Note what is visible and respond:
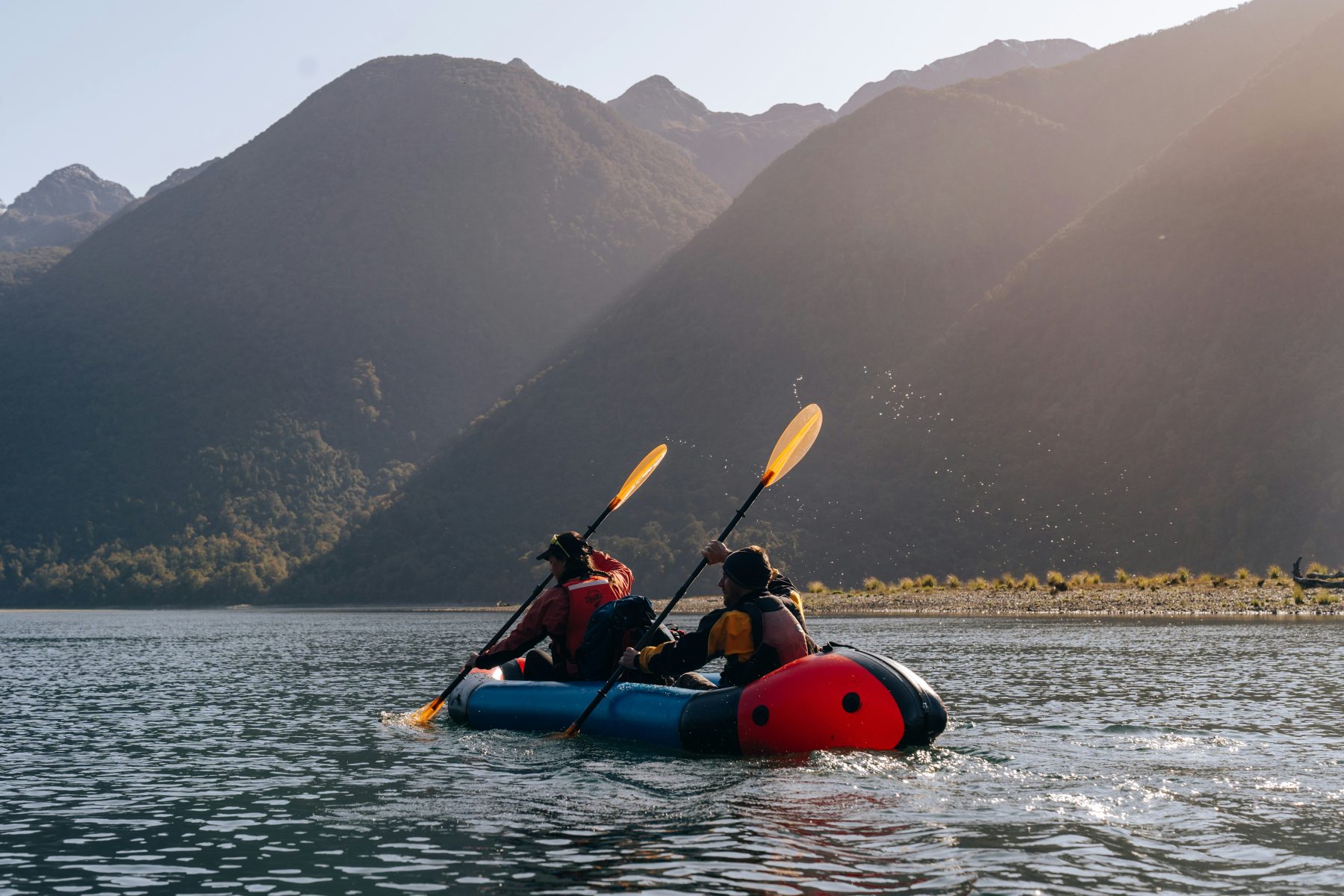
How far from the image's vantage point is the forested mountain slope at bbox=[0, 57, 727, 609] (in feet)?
351

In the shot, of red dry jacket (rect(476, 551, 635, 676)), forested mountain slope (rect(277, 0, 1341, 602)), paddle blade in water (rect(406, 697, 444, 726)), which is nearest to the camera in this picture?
red dry jacket (rect(476, 551, 635, 676))

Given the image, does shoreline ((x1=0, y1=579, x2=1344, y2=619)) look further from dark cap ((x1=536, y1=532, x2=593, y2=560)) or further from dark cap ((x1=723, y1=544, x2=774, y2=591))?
dark cap ((x1=723, y1=544, x2=774, y2=591))

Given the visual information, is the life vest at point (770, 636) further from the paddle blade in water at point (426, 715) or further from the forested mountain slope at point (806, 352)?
the forested mountain slope at point (806, 352)

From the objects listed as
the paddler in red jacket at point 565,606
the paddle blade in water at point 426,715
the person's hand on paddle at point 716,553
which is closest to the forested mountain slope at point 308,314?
the paddle blade in water at point 426,715

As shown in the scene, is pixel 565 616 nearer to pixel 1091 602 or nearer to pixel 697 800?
pixel 697 800

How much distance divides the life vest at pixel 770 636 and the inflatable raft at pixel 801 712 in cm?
20

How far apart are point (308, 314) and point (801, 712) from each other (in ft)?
399

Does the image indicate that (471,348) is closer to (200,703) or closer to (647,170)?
(647,170)

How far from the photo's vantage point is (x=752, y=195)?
357 feet

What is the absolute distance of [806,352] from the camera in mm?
86938

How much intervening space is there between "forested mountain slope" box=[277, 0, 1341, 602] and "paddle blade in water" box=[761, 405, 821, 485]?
49618mm

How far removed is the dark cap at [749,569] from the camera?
1247 cm

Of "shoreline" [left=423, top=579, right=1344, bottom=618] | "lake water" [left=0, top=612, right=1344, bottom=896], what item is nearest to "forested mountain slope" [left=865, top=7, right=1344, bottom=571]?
"shoreline" [left=423, top=579, right=1344, bottom=618]

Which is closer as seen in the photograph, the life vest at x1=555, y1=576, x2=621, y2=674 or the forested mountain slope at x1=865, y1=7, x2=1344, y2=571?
the life vest at x1=555, y1=576, x2=621, y2=674
